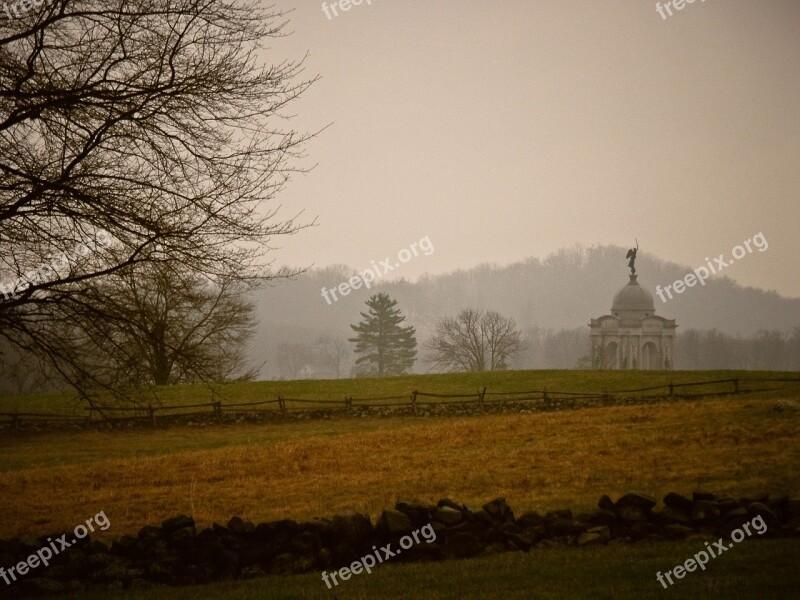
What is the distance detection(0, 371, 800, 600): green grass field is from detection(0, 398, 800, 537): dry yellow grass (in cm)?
7

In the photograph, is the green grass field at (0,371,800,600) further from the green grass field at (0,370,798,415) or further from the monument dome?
the monument dome

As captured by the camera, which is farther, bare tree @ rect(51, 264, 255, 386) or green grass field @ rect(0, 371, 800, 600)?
bare tree @ rect(51, 264, 255, 386)

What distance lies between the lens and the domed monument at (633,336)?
8219cm

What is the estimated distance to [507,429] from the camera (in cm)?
2655

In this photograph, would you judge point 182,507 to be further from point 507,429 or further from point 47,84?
point 507,429

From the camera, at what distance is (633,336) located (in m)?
82.7

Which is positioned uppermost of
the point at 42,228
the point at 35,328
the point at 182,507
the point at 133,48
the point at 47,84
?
the point at 133,48

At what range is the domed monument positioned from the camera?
82.2m

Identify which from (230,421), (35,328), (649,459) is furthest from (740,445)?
(230,421)

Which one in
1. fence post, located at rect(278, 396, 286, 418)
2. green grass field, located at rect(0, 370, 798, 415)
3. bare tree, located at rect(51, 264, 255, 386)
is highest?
bare tree, located at rect(51, 264, 255, 386)

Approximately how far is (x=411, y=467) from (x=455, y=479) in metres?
2.24

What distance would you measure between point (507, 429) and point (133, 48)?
19.9 metres

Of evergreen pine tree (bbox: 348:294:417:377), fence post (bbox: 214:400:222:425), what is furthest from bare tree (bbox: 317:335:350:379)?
fence post (bbox: 214:400:222:425)

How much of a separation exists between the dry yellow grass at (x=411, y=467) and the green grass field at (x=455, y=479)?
0.24 feet
